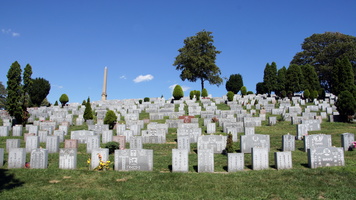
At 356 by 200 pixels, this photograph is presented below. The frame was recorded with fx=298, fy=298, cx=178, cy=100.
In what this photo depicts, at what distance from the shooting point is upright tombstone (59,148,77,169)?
12.3 metres

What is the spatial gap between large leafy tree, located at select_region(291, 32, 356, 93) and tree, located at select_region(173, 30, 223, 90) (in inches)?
821

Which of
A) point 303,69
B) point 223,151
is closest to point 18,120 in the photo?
point 223,151

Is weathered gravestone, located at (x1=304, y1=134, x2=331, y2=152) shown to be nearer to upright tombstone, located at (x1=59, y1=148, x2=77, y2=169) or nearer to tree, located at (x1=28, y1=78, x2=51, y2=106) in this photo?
upright tombstone, located at (x1=59, y1=148, x2=77, y2=169)

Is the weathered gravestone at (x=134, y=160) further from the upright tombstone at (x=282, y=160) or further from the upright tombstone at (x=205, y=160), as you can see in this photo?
the upright tombstone at (x=282, y=160)

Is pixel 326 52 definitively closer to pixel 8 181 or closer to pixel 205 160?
pixel 205 160

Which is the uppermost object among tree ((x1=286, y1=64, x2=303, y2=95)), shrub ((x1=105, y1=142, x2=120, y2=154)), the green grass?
tree ((x1=286, y1=64, x2=303, y2=95))

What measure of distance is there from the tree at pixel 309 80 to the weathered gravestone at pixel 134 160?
4452cm

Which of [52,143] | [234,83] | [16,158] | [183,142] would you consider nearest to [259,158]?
[183,142]

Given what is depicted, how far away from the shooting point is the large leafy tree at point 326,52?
61.7 metres

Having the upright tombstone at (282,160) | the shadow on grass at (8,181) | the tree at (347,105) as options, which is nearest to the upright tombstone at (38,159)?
the shadow on grass at (8,181)

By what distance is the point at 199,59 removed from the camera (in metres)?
61.6

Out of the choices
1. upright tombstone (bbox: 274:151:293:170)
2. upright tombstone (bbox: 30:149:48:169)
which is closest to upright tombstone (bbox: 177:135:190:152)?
upright tombstone (bbox: 274:151:293:170)

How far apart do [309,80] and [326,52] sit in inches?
639

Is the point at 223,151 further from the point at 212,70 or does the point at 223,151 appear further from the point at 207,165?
the point at 212,70
